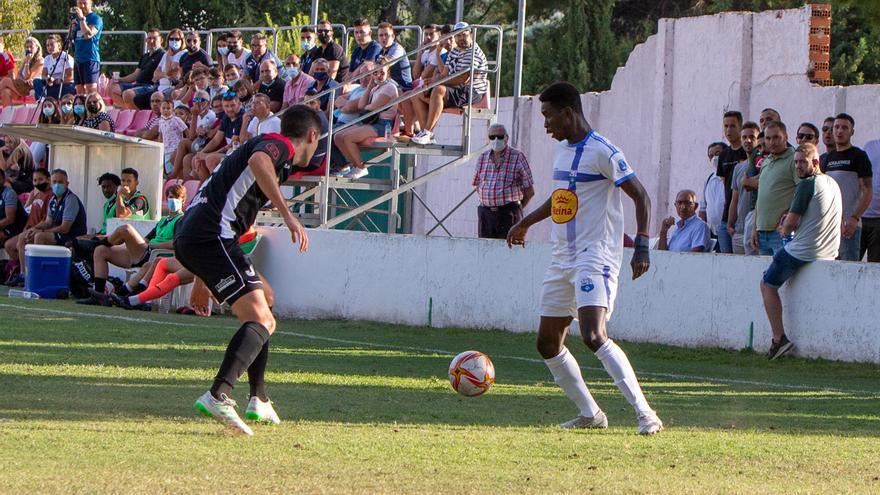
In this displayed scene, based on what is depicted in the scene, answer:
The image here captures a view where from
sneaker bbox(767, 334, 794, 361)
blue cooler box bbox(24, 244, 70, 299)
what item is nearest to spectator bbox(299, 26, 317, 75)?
blue cooler box bbox(24, 244, 70, 299)

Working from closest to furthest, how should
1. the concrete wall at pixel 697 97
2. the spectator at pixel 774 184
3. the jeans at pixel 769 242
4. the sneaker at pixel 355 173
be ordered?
the spectator at pixel 774 184, the jeans at pixel 769 242, the concrete wall at pixel 697 97, the sneaker at pixel 355 173

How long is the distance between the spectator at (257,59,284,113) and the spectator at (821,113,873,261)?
955cm

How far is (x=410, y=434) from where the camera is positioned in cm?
823

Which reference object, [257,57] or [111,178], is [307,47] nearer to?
[257,57]

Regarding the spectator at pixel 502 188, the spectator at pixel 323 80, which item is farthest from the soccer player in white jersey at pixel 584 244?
the spectator at pixel 323 80

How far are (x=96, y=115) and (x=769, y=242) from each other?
1375 cm

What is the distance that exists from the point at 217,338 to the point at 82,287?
621 cm

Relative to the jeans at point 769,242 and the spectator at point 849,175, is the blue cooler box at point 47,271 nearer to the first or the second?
the jeans at point 769,242

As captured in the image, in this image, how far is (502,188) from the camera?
17938 mm

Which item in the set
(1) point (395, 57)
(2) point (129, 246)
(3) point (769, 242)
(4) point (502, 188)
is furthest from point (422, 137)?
(3) point (769, 242)

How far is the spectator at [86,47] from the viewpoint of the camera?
25656 mm

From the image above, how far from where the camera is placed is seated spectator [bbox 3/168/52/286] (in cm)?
2202

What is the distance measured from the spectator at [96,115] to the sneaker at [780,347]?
1406 cm

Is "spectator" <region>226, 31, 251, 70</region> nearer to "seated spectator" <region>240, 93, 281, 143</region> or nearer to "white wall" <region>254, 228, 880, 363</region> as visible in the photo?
"seated spectator" <region>240, 93, 281, 143</region>
